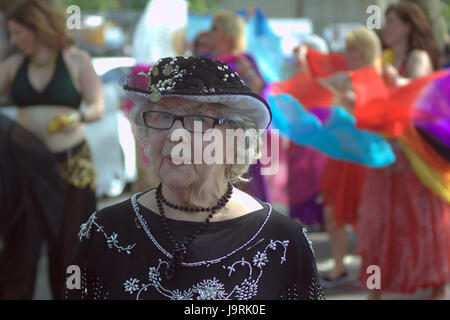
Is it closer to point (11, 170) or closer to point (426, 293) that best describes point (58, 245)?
point (11, 170)

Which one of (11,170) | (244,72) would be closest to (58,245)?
(11,170)

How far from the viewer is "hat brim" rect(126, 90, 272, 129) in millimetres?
2291

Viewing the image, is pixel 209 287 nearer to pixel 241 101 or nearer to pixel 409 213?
pixel 241 101

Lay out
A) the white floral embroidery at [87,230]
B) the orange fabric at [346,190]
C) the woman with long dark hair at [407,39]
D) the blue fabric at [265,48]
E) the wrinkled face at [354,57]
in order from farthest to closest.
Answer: the blue fabric at [265,48], the orange fabric at [346,190], the wrinkled face at [354,57], the woman with long dark hair at [407,39], the white floral embroidery at [87,230]

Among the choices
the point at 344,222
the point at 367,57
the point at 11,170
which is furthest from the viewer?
the point at 344,222

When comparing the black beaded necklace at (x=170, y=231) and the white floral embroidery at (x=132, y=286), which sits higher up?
the black beaded necklace at (x=170, y=231)

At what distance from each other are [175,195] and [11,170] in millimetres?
3212

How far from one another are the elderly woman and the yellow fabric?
3.17m

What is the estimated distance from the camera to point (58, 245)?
5.39 m

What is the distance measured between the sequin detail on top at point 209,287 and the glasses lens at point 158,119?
0.37m

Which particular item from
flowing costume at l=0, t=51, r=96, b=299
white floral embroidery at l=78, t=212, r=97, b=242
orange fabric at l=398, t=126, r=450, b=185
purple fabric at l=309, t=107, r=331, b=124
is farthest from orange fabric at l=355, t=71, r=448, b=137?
white floral embroidery at l=78, t=212, r=97, b=242

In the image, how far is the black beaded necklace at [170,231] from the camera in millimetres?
2293

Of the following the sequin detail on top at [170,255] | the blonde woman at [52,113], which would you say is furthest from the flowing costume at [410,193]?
the sequin detail on top at [170,255]

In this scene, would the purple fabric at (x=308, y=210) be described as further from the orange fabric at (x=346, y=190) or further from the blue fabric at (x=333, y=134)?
the blue fabric at (x=333, y=134)
